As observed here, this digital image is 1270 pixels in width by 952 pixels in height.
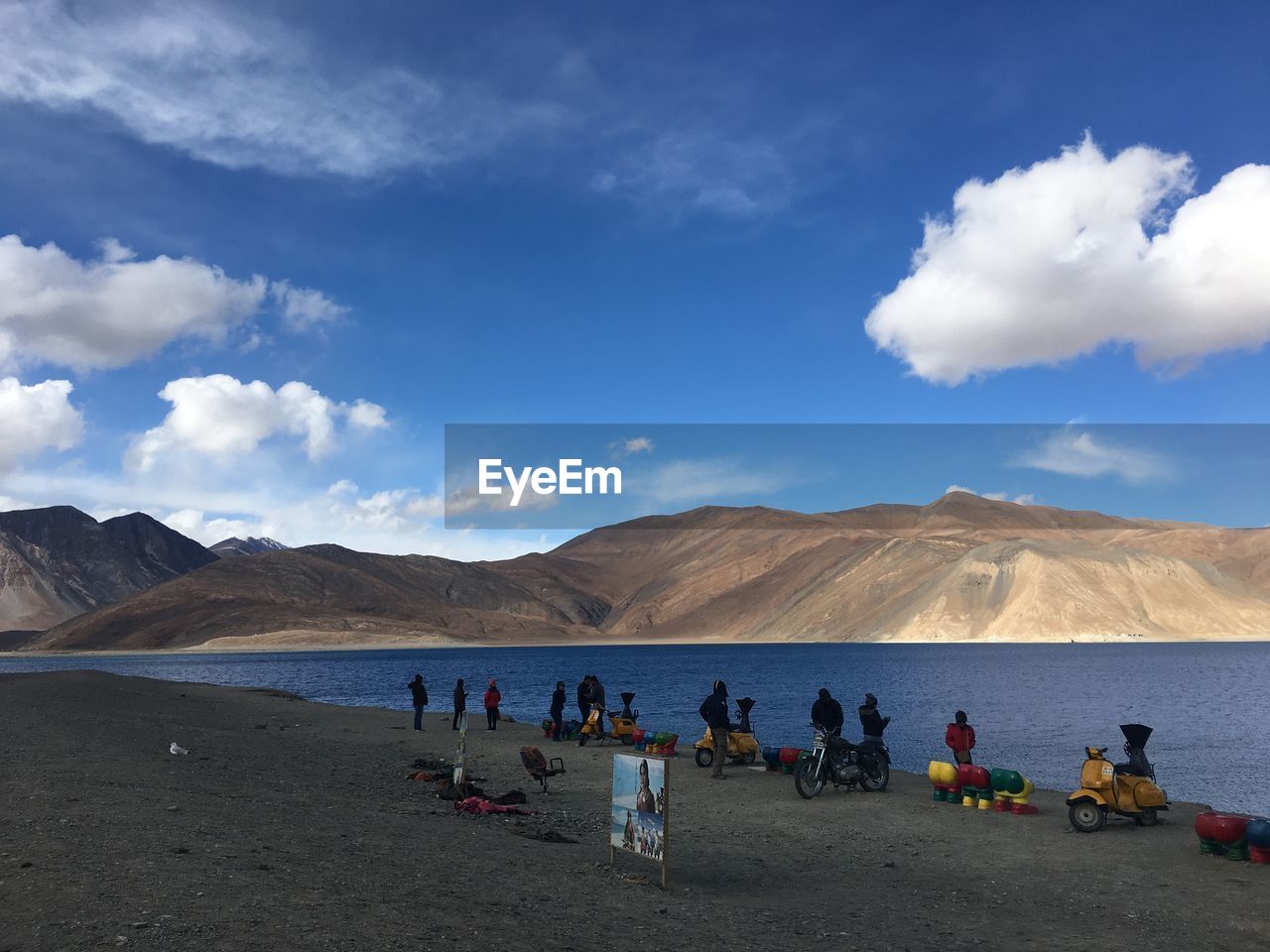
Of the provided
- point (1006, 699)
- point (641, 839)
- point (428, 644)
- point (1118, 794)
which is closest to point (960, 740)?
point (1118, 794)

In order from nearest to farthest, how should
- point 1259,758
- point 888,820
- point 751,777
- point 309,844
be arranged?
point 309,844, point 888,820, point 751,777, point 1259,758

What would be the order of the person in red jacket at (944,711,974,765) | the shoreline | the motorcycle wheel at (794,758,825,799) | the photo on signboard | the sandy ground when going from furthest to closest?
the shoreline, the person in red jacket at (944,711,974,765), the motorcycle wheel at (794,758,825,799), the photo on signboard, the sandy ground

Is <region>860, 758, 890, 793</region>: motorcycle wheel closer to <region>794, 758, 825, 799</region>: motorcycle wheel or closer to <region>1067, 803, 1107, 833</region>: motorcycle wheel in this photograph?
<region>794, 758, 825, 799</region>: motorcycle wheel

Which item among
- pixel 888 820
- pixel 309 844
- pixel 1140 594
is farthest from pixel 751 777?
pixel 1140 594

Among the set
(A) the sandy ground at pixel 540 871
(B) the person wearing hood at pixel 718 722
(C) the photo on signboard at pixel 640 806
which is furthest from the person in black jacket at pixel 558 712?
(C) the photo on signboard at pixel 640 806

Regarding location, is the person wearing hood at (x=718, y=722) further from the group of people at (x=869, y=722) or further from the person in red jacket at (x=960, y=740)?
the person in red jacket at (x=960, y=740)

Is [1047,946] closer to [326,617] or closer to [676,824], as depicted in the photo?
[676,824]

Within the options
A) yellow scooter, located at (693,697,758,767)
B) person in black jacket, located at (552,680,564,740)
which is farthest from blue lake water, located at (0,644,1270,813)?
yellow scooter, located at (693,697,758,767)
